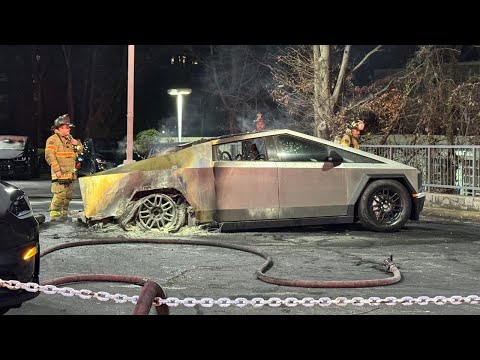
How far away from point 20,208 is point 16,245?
1.05 ft

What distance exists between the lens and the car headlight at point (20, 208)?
4105mm

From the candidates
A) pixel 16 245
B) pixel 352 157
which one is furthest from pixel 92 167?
pixel 16 245

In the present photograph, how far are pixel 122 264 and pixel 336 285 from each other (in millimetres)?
2502

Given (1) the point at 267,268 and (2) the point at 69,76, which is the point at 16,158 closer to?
(2) the point at 69,76

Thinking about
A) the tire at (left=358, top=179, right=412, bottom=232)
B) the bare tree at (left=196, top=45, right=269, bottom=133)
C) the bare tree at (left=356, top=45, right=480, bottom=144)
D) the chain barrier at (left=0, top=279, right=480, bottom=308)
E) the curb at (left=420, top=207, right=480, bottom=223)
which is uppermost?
the bare tree at (left=196, top=45, right=269, bottom=133)

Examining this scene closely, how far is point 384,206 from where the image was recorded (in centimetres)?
902

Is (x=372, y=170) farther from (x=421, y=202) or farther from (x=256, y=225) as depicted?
(x=256, y=225)

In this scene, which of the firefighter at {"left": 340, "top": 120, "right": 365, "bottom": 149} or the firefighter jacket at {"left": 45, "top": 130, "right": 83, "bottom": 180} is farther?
the firefighter at {"left": 340, "top": 120, "right": 365, "bottom": 149}

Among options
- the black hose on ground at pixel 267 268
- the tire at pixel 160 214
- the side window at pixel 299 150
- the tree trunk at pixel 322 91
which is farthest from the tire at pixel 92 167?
the side window at pixel 299 150

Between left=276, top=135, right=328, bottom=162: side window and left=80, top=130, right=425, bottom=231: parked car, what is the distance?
0.01 meters

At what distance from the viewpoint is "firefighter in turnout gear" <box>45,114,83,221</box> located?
997 cm

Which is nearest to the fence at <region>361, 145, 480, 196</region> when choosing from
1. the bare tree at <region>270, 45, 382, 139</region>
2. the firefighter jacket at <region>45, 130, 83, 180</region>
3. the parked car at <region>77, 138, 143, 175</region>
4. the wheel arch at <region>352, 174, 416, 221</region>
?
the bare tree at <region>270, 45, 382, 139</region>

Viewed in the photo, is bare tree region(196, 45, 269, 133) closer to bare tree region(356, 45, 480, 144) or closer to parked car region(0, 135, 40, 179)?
parked car region(0, 135, 40, 179)

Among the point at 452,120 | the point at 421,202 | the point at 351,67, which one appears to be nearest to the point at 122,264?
the point at 421,202
